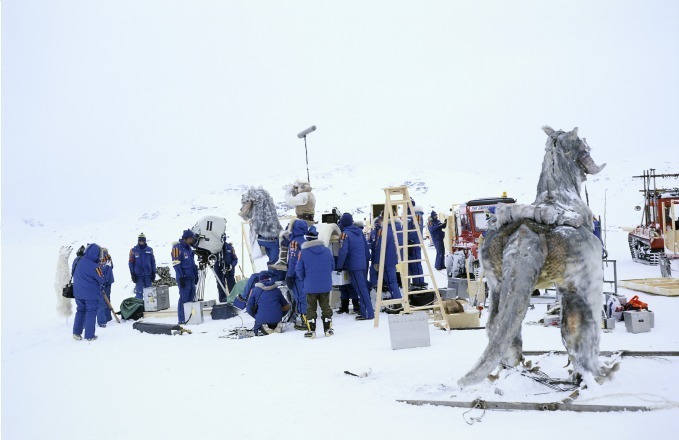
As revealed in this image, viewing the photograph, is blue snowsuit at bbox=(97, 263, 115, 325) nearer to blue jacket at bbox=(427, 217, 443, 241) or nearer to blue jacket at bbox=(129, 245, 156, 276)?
blue jacket at bbox=(129, 245, 156, 276)

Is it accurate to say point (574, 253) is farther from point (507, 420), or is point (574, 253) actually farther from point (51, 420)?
point (51, 420)

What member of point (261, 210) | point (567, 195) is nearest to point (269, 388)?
point (567, 195)

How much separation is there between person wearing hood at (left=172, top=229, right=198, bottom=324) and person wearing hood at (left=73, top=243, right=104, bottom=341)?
139cm

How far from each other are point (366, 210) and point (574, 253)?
42.3 m

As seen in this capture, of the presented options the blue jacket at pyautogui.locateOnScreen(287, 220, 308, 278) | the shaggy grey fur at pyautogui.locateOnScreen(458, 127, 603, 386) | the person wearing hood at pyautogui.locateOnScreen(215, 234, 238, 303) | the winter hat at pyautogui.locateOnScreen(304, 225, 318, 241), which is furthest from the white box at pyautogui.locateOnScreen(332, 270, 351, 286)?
the shaggy grey fur at pyautogui.locateOnScreen(458, 127, 603, 386)

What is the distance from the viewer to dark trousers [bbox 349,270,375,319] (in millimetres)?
8977

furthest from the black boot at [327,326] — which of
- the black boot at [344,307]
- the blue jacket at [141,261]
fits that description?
the blue jacket at [141,261]

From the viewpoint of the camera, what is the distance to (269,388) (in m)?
5.21

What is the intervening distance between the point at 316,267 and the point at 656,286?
20.6 ft

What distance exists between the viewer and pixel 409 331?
255 inches

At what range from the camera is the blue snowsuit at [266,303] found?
833cm

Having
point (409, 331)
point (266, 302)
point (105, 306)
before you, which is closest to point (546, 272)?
point (409, 331)

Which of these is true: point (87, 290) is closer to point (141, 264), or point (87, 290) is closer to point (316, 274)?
point (141, 264)

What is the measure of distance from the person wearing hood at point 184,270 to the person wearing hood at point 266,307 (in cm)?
215
